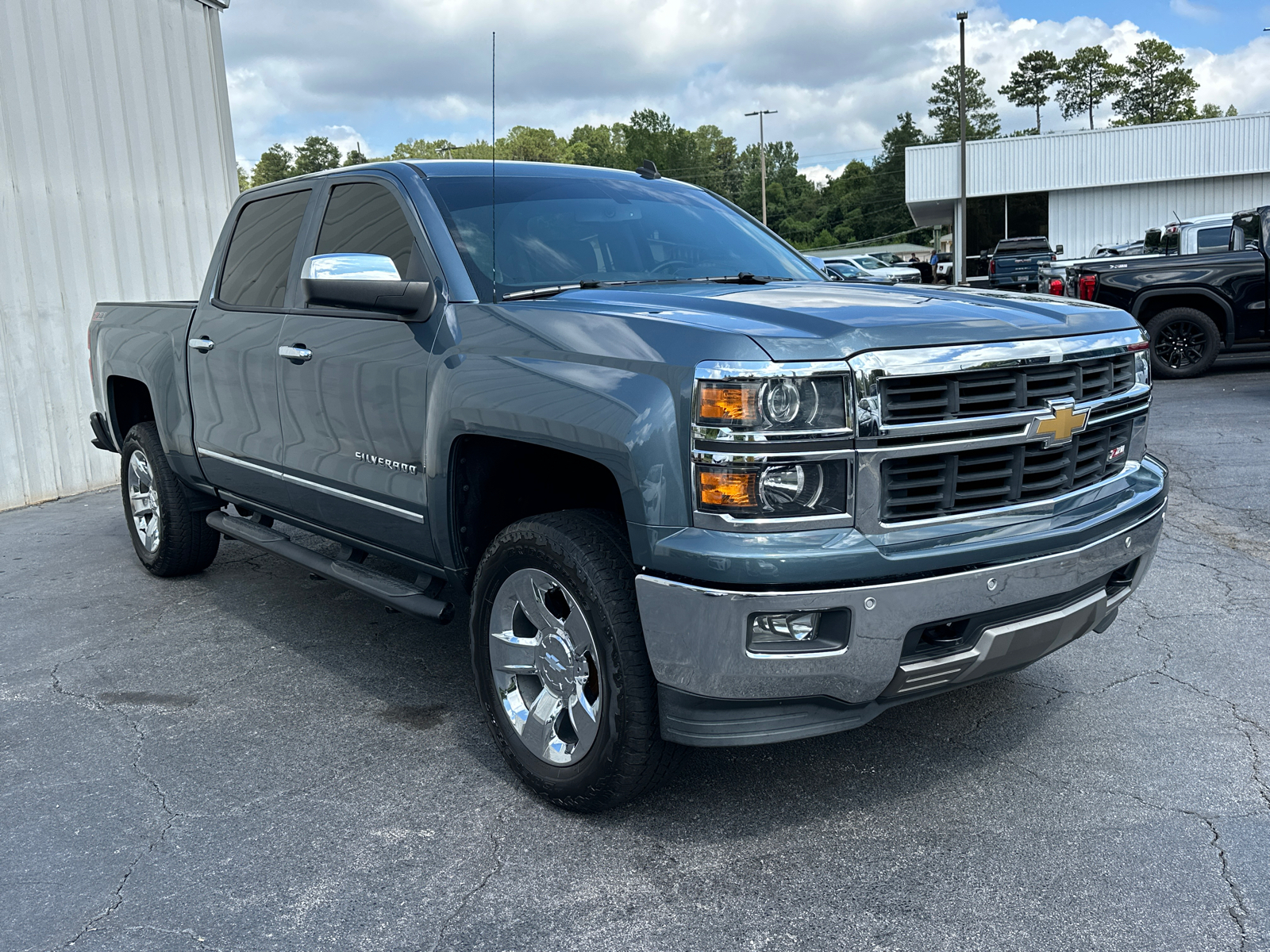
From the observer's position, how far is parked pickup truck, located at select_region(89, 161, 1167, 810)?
2570 mm

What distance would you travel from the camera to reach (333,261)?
11.3 feet

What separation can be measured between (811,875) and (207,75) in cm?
1038

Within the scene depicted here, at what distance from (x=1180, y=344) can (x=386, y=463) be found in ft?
37.8

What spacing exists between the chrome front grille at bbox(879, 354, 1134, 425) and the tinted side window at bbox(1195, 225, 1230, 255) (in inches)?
501

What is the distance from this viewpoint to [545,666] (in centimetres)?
316

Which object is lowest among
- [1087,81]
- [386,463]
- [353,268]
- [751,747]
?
[751,747]

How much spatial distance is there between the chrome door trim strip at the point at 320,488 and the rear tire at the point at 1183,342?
35.4ft

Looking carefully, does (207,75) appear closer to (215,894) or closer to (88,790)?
(88,790)

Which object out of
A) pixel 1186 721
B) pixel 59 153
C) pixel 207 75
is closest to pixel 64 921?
pixel 1186 721

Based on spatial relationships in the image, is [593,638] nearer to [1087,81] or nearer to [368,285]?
[368,285]

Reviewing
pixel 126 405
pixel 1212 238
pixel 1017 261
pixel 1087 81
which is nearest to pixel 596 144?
pixel 1087 81

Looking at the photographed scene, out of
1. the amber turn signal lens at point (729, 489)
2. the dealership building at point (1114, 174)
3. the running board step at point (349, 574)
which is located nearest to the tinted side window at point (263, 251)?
the running board step at point (349, 574)

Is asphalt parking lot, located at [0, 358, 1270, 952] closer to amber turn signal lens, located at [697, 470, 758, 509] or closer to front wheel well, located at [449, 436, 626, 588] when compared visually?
front wheel well, located at [449, 436, 626, 588]

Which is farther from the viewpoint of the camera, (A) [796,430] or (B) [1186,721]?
(B) [1186,721]
